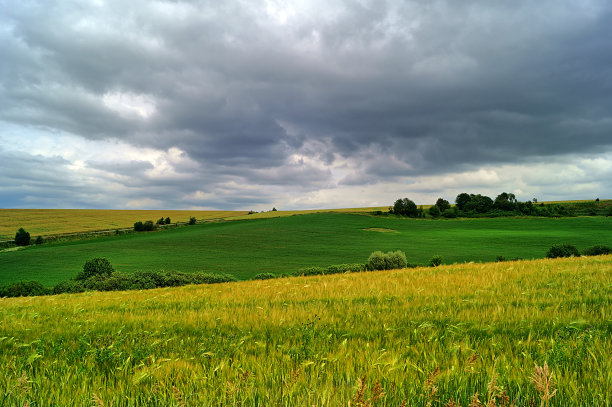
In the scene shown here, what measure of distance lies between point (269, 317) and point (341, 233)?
77304 millimetres

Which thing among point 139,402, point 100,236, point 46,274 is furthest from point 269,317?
point 100,236

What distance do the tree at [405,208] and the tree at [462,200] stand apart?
906 inches

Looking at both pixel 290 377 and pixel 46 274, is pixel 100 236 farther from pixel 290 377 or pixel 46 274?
pixel 290 377

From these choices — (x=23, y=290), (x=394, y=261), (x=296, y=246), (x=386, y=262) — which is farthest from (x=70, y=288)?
(x=296, y=246)

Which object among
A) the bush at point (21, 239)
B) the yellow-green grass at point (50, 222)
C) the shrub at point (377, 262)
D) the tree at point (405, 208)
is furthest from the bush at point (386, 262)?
the yellow-green grass at point (50, 222)

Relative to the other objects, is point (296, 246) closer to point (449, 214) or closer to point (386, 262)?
point (386, 262)

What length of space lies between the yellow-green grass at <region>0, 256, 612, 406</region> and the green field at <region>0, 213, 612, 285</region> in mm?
36752

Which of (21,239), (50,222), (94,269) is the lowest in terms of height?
(94,269)

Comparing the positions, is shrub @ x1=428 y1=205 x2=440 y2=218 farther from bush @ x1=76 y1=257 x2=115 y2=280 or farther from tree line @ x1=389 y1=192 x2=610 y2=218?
bush @ x1=76 y1=257 x2=115 y2=280

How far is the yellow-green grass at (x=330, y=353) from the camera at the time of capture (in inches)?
110

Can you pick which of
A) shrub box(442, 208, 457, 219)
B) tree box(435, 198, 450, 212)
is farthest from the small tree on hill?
shrub box(442, 208, 457, 219)

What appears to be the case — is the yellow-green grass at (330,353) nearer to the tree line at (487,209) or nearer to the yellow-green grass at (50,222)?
the yellow-green grass at (50,222)

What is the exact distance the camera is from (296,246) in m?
67.4

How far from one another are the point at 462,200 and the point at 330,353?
138923 millimetres
